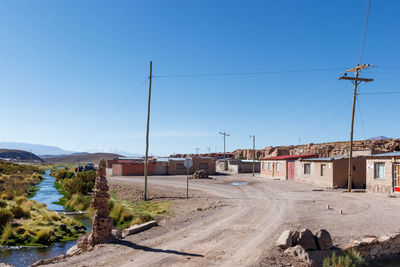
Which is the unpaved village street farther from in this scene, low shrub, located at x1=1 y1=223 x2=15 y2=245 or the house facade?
low shrub, located at x1=1 y1=223 x2=15 y2=245

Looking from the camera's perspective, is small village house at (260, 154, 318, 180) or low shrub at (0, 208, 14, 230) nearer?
low shrub at (0, 208, 14, 230)

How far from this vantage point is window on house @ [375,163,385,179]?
81.5 feet

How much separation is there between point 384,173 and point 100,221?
22.3 m

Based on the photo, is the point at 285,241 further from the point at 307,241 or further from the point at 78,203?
the point at 78,203

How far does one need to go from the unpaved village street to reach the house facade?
228 centimetres

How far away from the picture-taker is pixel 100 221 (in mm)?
11914

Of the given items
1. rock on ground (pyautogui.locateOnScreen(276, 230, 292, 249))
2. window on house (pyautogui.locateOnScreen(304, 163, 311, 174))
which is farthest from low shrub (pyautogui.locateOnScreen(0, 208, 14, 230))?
window on house (pyautogui.locateOnScreen(304, 163, 311, 174))

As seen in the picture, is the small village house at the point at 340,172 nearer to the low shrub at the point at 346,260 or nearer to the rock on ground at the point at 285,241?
the low shrub at the point at 346,260

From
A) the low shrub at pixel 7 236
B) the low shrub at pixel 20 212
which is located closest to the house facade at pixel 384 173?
the low shrub at pixel 7 236

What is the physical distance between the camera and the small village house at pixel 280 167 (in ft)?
134

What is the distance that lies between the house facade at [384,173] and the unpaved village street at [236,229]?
228 cm

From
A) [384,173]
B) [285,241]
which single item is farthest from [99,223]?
[384,173]

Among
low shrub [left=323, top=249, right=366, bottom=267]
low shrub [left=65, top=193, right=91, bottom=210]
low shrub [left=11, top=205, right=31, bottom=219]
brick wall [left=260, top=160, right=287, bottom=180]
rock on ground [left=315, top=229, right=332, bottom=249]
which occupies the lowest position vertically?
low shrub [left=65, top=193, right=91, bottom=210]

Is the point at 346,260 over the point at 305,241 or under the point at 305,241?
under
